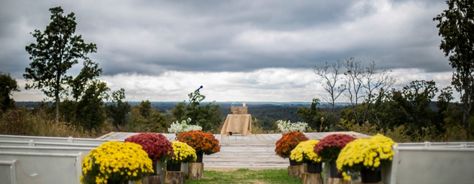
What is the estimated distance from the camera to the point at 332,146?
269 inches

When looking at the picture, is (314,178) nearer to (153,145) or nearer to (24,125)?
(153,145)

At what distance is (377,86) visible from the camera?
87.0 ft

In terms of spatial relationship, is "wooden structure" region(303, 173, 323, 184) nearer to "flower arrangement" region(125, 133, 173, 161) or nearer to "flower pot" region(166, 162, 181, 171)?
"flower pot" region(166, 162, 181, 171)

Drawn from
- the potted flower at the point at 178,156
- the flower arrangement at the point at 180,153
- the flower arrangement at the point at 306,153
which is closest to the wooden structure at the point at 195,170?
the flower arrangement at the point at 180,153

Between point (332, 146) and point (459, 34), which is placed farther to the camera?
point (459, 34)

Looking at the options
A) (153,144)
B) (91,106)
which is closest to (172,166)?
(153,144)

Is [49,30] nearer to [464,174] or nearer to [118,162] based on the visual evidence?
[118,162]

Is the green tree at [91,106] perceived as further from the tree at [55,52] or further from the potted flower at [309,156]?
the potted flower at [309,156]

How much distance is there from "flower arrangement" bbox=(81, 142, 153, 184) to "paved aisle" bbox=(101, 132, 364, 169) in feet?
22.0

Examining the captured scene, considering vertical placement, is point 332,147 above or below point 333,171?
above

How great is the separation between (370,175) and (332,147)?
147 centimetres

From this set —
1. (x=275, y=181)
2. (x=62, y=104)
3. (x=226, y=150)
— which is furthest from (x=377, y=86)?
(x=275, y=181)

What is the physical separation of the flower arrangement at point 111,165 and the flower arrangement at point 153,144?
3.67ft

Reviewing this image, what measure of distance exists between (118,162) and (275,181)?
14.9ft
